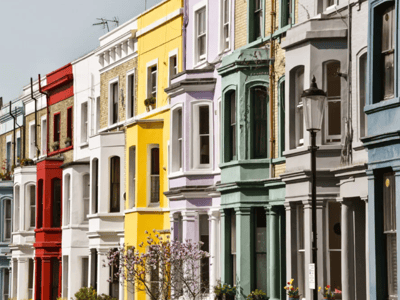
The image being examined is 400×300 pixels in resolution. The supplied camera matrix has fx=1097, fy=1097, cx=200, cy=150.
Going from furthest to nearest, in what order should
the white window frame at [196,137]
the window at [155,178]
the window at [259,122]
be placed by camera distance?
the window at [155,178]
the white window frame at [196,137]
the window at [259,122]

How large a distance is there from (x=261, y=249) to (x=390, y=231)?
31.2 feet

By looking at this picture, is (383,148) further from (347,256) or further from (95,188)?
(95,188)

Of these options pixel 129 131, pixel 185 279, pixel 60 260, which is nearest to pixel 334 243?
pixel 185 279

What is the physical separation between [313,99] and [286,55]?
589 centimetres

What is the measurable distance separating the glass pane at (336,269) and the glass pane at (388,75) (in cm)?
521

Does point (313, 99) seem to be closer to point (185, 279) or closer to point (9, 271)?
point (185, 279)

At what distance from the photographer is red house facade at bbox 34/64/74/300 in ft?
161

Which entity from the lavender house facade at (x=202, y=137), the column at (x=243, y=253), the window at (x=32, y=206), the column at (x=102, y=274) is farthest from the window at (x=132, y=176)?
the window at (x=32, y=206)

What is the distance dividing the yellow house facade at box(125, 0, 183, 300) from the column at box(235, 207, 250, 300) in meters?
7.49

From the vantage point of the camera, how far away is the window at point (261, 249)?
3008cm

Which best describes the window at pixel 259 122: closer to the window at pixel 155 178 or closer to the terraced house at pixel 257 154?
the terraced house at pixel 257 154

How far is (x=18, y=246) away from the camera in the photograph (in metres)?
52.7

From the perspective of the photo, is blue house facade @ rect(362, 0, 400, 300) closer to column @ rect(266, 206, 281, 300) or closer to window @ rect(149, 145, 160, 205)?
column @ rect(266, 206, 281, 300)

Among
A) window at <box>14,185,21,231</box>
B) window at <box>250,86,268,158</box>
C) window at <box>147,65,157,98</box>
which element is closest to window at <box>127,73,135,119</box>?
A: window at <box>147,65,157,98</box>
